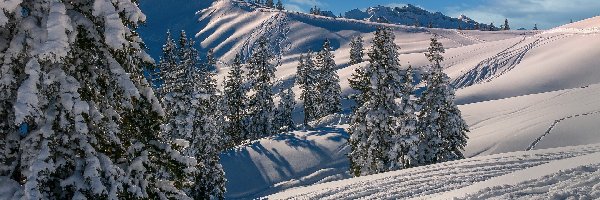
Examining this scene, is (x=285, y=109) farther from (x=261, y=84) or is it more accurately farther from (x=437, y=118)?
(x=437, y=118)

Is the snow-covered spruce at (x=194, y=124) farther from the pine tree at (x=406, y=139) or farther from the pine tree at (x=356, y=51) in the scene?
the pine tree at (x=356, y=51)

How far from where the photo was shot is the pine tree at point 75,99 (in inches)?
317

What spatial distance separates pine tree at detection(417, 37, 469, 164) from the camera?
35725 mm

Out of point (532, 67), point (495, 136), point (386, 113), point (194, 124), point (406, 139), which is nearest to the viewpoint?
point (406, 139)

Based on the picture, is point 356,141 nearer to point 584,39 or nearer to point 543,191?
point 543,191

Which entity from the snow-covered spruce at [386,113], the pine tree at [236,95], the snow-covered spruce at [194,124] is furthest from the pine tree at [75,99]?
the pine tree at [236,95]

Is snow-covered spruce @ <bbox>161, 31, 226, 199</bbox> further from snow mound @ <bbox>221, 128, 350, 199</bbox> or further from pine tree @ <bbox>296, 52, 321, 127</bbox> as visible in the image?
pine tree @ <bbox>296, 52, 321, 127</bbox>

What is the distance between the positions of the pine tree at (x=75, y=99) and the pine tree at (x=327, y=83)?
69.3 meters

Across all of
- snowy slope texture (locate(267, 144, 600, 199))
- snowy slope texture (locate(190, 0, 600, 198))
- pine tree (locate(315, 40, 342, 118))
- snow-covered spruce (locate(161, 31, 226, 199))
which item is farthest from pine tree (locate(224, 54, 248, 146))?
snowy slope texture (locate(267, 144, 600, 199))

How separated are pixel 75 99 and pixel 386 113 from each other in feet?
90.9

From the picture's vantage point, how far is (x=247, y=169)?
189ft

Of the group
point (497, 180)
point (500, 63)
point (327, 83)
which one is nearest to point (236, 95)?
point (327, 83)

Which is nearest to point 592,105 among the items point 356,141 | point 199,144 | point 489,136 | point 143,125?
point 489,136

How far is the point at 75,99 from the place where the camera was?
27.7 feet
